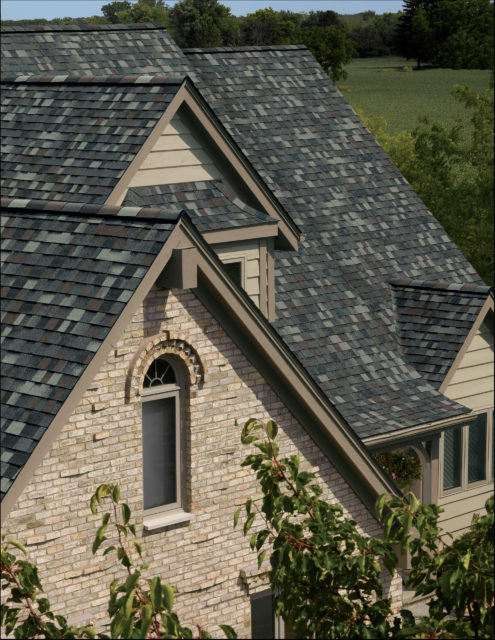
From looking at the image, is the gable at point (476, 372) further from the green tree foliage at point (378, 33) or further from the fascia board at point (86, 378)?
the fascia board at point (86, 378)

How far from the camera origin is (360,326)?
74.2 ft

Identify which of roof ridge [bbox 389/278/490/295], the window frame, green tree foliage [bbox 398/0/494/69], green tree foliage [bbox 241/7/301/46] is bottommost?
green tree foliage [bbox 398/0/494/69]

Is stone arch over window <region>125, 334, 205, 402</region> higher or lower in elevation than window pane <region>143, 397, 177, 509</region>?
higher

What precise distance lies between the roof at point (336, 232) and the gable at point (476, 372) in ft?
2.45

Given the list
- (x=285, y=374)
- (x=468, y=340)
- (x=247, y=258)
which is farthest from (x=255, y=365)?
(x=468, y=340)

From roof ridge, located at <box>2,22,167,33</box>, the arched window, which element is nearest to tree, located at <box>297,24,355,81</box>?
roof ridge, located at <box>2,22,167,33</box>

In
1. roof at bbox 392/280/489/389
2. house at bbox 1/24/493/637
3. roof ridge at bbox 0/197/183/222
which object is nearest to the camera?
house at bbox 1/24/493/637

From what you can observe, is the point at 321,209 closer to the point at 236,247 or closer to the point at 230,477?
the point at 236,247

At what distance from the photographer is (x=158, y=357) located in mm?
13414

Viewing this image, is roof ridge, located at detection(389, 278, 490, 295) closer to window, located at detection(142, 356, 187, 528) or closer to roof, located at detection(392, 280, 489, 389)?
roof, located at detection(392, 280, 489, 389)

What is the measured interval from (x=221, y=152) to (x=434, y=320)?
22.4 feet

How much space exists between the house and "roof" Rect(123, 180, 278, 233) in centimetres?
4

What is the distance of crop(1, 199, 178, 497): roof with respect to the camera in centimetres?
1227

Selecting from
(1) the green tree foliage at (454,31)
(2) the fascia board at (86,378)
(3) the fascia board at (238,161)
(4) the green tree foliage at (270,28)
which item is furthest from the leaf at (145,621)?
(4) the green tree foliage at (270,28)
